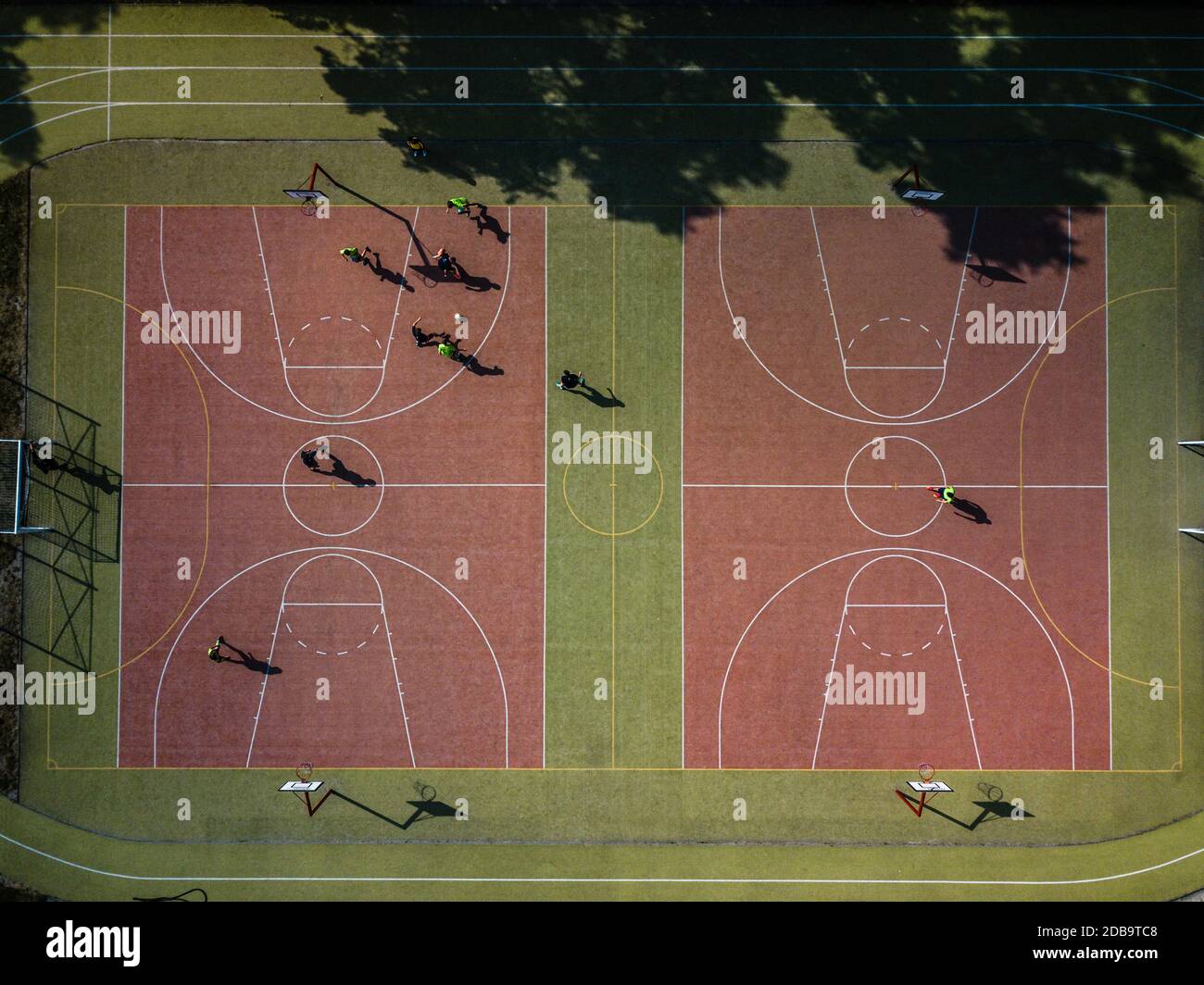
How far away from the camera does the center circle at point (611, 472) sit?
1694 centimetres

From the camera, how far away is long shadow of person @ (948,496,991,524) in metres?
17.0

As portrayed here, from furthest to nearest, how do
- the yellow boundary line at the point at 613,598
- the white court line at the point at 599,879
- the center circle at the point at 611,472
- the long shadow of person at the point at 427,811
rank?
the center circle at the point at 611,472 < the yellow boundary line at the point at 613,598 < the long shadow of person at the point at 427,811 < the white court line at the point at 599,879

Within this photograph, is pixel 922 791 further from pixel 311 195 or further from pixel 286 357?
pixel 311 195

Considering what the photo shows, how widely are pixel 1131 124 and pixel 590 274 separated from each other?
11.3m

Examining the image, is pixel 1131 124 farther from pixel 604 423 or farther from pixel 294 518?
pixel 294 518

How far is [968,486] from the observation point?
17016 millimetres

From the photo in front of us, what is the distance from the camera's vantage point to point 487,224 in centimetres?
1700

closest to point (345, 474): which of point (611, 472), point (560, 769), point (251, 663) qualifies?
point (251, 663)

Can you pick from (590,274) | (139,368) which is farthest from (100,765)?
(590,274)

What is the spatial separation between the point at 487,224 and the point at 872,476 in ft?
Answer: 30.2

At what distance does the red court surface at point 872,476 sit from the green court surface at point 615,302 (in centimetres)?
22

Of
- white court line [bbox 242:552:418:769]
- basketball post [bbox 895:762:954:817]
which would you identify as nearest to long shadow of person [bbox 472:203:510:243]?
white court line [bbox 242:552:418:769]

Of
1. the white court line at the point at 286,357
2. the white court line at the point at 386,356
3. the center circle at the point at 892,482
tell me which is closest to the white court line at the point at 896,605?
the center circle at the point at 892,482

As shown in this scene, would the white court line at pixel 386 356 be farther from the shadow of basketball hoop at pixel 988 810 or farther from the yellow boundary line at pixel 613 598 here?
the shadow of basketball hoop at pixel 988 810
